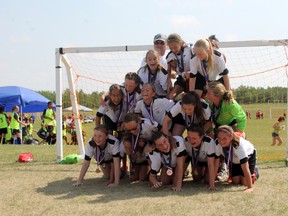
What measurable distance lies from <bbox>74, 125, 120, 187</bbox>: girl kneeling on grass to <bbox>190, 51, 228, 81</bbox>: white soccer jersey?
1567 mm

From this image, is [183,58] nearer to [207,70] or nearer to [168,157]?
[207,70]

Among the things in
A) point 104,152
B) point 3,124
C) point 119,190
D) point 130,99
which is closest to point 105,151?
point 104,152

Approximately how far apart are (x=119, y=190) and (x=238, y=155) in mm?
1675

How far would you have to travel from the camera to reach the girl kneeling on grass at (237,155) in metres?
4.82

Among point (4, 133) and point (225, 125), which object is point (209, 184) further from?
point (4, 133)

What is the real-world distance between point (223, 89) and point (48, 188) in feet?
9.36

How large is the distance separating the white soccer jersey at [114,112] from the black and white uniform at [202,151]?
1.19 meters

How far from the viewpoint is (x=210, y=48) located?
5180mm

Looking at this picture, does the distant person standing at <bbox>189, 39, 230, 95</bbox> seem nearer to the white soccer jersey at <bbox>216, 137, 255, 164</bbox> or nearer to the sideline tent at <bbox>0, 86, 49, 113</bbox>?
the white soccer jersey at <bbox>216, 137, 255, 164</bbox>

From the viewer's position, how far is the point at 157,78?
18.8 feet

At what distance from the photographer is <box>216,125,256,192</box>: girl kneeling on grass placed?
4820mm

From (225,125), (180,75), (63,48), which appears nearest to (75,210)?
(225,125)

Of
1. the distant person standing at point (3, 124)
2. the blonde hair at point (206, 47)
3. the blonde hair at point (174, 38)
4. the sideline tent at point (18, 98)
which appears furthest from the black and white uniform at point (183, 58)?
the sideline tent at point (18, 98)

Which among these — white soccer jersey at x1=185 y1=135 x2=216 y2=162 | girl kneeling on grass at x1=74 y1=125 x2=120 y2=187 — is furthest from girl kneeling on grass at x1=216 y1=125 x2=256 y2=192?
girl kneeling on grass at x1=74 y1=125 x2=120 y2=187
